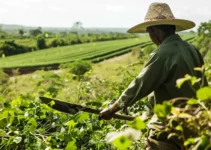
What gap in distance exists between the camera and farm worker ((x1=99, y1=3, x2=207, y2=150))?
184 centimetres

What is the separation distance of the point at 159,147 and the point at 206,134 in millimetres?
1017

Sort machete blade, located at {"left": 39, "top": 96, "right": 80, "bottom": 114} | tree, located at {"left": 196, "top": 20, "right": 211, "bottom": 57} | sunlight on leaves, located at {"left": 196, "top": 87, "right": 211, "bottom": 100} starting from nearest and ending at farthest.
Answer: sunlight on leaves, located at {"left": 196, "top": 87, "right": 211, "bottom": 100} → machete blade, located at {"left": 39, "top": 96, "right": 80, "bottom": 114} → tree, located at {"left": 196, "top": 20, "right": 211, "bottom": 57}

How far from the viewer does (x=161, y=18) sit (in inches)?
82.2

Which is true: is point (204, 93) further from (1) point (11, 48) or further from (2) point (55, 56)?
(1) point (11, 48)

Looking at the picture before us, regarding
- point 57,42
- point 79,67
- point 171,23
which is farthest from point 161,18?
point 57,42

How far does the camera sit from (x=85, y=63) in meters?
24.7

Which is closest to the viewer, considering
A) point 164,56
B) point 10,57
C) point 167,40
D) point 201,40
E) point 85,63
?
point 164,56

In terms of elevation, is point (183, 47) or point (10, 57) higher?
point (183, 47)

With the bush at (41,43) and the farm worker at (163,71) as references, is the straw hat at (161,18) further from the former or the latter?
the bush at (41,43)

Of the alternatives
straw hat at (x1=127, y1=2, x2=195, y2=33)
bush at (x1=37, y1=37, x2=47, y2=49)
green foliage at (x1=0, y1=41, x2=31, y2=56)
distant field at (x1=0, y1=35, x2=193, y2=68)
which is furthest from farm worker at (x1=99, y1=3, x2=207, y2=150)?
bush at (x1=37, y1=37, x2=47, y2=49)

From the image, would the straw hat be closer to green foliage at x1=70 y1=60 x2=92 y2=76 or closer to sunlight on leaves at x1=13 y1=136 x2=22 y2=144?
sunlight on leaves at x1=13 y1=136 x2=22 y2=144

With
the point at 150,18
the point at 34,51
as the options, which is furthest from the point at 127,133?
the point at 34,51

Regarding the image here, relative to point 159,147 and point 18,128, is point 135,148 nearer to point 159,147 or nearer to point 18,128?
point 159,147

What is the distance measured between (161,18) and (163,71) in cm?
36
